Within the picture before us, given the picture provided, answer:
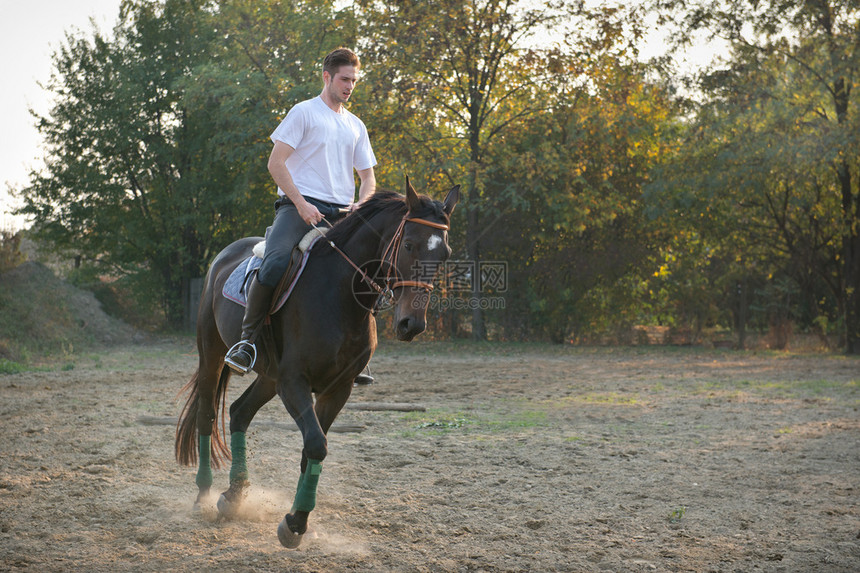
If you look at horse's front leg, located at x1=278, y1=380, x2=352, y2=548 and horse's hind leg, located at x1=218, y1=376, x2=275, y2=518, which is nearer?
horse's front leg, located at x1=278, y1=380, x2=352, y2=548

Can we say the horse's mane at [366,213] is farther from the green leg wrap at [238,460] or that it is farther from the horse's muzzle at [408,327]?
the green leg wrap at [238,460]

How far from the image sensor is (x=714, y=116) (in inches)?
819

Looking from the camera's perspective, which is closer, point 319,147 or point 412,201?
point 412,201

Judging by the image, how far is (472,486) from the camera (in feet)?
19.6

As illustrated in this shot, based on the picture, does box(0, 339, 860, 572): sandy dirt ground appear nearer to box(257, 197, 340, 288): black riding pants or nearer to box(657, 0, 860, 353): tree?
box(257, 197, 340, 288): black riding pants

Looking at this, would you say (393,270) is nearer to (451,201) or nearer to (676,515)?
(451,201)

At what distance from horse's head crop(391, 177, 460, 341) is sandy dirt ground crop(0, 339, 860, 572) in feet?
4.60

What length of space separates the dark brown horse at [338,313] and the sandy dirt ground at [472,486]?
1.54 ft

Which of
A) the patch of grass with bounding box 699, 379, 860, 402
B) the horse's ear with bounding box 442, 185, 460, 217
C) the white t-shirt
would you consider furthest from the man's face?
the patch of grass with bounding box 699, 379, 860, 402

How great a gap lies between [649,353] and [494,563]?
16775mm

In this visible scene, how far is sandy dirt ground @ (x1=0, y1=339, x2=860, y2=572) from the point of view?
4.38 m

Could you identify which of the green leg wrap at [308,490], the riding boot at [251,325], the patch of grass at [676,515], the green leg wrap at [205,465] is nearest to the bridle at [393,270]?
the riding boot at [251,325]

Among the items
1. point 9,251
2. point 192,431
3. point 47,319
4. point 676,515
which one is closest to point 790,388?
point 676,515

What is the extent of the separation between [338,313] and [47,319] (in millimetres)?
17472
